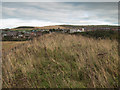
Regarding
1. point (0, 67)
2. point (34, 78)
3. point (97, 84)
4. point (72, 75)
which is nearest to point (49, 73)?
point (34, 78)

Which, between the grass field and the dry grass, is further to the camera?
the dry grass

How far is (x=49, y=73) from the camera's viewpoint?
132 inches

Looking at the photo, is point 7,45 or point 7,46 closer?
point 7,46

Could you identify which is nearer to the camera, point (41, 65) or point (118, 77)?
point (118, 77)

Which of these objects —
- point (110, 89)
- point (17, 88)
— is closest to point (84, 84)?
point (110, 89)

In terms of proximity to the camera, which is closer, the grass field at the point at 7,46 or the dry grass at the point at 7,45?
the grass field at the point at 7,46

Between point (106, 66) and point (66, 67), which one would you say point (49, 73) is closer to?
point (66, 67)

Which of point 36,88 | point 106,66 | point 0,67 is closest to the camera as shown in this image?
point 36,88

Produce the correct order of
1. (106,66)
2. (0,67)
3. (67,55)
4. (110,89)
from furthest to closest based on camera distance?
(67,55)
(0,67)
(106,66)
(110,89)

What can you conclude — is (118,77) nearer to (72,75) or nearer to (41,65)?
(72,75)

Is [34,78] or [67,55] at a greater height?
[67,55]

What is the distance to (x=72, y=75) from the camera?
3166 mm

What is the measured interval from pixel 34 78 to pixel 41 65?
35.9 inches

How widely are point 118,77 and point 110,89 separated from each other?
0.72 meters
